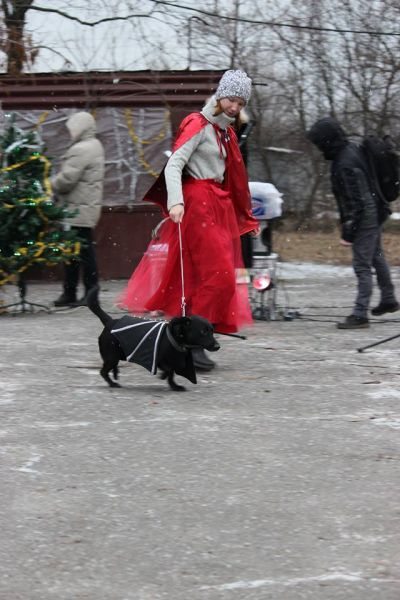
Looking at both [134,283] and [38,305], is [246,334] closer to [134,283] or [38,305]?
[134,283]

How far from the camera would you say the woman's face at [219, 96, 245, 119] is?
6.96m

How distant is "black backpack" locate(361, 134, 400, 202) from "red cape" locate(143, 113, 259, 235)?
178cm

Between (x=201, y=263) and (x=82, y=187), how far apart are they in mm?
3554

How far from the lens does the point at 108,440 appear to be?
555 cm

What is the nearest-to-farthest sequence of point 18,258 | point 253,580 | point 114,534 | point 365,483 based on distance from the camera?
1. point 253,580
2. point 114,534
3. point 365,483
4. point 18,258

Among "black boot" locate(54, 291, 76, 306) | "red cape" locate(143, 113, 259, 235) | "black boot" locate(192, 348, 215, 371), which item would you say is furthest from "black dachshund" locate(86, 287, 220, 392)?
"black boot" locate(54, 291, 76, 306)

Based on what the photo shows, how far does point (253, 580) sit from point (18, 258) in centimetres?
654

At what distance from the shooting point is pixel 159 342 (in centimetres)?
630

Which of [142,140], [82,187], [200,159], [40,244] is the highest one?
[142,140]

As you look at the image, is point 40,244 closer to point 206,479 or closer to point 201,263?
point 201,263

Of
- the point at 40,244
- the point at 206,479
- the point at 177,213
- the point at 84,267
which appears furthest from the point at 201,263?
the point at 84,267

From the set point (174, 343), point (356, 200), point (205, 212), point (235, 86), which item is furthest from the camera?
point (356, 200)

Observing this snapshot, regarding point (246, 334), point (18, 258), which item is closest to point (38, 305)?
point (18, 258)

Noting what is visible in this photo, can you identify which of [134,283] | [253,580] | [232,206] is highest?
[232,206]
